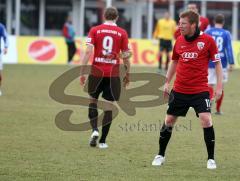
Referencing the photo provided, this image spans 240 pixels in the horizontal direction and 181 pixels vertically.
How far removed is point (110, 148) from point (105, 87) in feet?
3.16

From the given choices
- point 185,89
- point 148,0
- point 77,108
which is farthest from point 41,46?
point 185,89

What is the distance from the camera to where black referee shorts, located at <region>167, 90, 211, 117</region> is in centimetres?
941

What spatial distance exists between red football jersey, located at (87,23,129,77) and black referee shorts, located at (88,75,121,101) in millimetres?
90

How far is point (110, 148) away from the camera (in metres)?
11.3

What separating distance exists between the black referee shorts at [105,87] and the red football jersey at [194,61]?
204 centimetres

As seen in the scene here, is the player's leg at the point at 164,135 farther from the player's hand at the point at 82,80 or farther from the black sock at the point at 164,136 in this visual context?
the player's hand at the point at 82,80

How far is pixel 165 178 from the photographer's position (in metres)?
8.74

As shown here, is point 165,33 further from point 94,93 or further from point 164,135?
point 164,135

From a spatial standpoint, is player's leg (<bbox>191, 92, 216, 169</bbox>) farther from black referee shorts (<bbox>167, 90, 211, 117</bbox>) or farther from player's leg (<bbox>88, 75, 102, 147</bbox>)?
player's leg (<bbox>88, 75, 102, 147</bbox>)

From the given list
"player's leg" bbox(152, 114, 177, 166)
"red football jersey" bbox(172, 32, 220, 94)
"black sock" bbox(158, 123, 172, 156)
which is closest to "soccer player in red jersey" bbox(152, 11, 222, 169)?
"red football jersey" bbox(172, 32, 220, 94)

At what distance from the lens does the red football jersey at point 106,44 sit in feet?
37.0

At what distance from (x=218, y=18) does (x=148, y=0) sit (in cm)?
2447

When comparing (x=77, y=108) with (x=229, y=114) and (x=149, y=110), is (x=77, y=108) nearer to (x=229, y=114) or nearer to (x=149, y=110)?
(x=149, y=110)

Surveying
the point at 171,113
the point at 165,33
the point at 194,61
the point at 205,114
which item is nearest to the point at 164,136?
the point at 171,113
